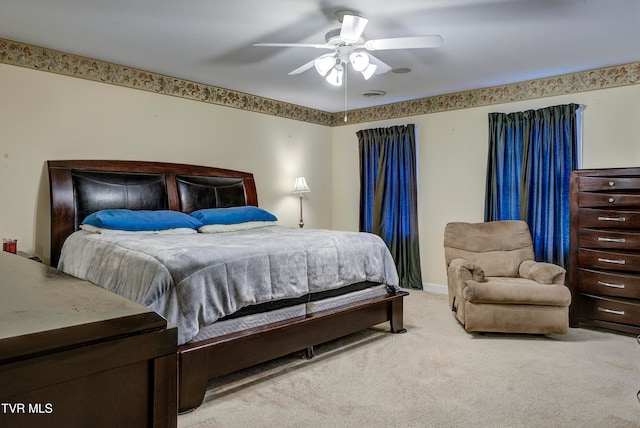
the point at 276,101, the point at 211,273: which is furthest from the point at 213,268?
the point at 276,101

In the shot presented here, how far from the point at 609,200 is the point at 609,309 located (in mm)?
964

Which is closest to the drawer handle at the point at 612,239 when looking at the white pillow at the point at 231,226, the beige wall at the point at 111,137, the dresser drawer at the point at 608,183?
the dresser drawer at the point at 608,183

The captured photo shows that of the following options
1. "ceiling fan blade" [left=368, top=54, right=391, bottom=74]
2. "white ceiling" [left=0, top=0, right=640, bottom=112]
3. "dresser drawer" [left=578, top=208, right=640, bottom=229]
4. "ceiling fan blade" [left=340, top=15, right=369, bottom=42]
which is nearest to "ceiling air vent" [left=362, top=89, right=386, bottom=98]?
"white ceiling" [left=0, top=0, right=640, bottom=112]

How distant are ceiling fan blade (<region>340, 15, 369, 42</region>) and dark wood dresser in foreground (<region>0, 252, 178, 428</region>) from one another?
2515 mm

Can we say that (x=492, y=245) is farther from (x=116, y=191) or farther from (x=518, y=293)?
(x=116, y=191)

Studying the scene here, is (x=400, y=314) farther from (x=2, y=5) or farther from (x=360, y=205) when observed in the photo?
(x=2, y=5)

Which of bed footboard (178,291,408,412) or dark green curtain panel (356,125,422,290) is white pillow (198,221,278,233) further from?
dark green curtain panel (356,125,422,290)

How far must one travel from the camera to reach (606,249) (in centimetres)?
379

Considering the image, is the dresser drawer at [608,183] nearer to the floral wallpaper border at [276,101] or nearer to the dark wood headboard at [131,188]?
the floral wallpaper border at [276,101]

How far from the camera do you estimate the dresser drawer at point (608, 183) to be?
363 centimetres

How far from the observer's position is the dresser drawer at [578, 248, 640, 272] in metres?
3.63

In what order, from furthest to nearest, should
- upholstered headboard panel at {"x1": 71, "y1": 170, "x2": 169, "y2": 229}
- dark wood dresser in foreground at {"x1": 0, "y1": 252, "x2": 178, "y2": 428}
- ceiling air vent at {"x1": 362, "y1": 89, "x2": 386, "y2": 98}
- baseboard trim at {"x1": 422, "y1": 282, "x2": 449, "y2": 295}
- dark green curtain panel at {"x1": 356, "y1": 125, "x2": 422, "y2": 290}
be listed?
dark green curtain panel at {"x1": 356, "y1": 125, "x2": 422, "y2": 290} → baseboard trim at {"x1": 422, "y1": 282, "x2": 449, "y2": 295} → ceiling air vent at {"x1": 362, "y1": 89, "x2": 386, "y2": 98} → upholstered headboard panel at {"x1": 71, "y1": 170, "x2": 169, "y2": 229} → dark wood dresser in foreground at {"x1": 0, "y1": 252, "x2": 178, "y2": 428}

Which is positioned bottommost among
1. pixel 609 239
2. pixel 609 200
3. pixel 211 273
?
pixel 211 273

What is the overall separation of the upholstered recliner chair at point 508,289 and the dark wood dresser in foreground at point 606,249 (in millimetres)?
449
